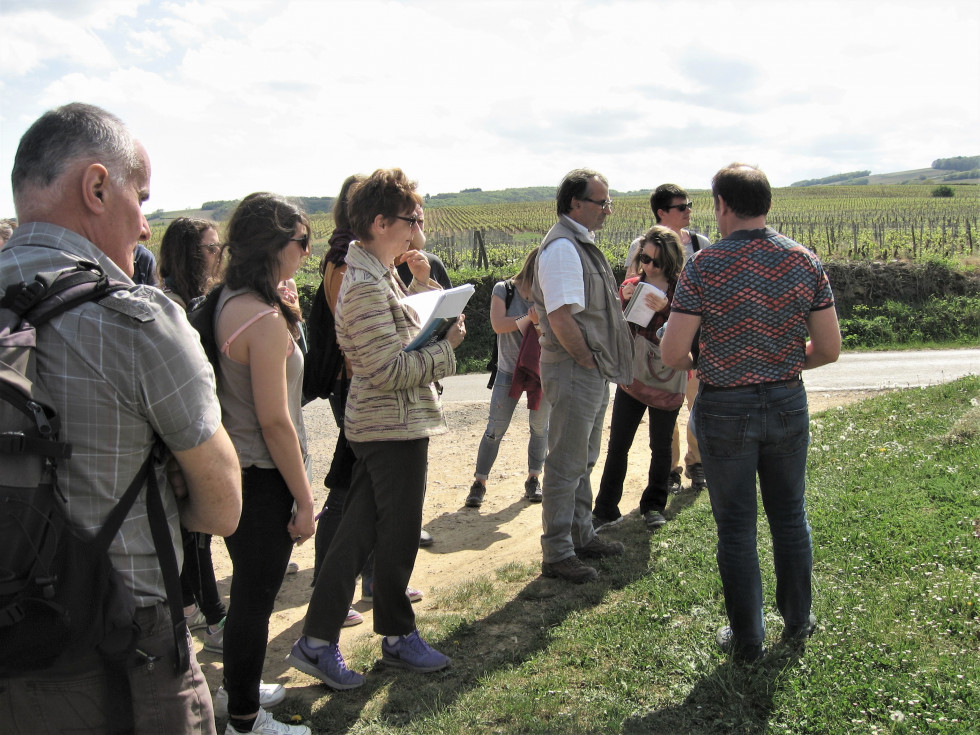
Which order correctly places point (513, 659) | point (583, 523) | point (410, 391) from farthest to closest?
point (583, 523) < point (513, 659) < point (410, 391)

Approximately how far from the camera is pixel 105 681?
1798 mm

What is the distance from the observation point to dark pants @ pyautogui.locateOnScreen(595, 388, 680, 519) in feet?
17.7

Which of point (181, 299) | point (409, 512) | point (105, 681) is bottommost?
point (409, 512)

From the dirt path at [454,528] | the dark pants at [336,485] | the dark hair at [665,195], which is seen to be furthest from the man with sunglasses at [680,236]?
the dark pants at [336,485]

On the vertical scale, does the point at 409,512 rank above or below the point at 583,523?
above

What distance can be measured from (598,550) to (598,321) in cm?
143

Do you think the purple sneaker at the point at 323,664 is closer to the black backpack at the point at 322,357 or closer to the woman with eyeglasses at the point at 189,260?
the woman with eyeglasses at the point at 189,260

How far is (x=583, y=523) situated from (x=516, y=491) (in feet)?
6.63

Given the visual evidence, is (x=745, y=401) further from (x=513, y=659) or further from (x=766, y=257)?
(x=513, y=659)

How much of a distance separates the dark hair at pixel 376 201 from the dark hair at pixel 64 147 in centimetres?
170

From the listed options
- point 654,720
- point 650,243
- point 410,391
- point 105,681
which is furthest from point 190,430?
point 650,243

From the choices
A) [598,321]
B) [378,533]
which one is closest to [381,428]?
[378,533]

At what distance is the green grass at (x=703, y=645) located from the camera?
3.11m

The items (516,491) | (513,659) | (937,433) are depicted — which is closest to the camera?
(513,659)
